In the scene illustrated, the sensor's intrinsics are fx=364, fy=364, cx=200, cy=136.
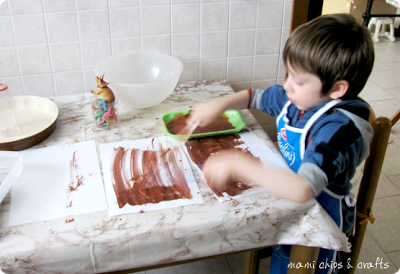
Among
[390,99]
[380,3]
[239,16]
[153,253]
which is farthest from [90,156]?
[390,99]

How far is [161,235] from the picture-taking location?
0.87m

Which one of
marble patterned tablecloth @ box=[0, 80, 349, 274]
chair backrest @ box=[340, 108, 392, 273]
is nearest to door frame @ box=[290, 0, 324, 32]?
chair backrest @ box=[340, 108, 392, 273]

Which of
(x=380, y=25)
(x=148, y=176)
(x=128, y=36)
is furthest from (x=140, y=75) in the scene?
(x=380, y=25)

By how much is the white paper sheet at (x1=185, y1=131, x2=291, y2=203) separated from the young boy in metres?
0.04

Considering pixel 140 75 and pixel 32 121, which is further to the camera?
pixel 140 75

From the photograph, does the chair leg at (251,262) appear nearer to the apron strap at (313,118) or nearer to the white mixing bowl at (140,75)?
the apron strap at (313,118)

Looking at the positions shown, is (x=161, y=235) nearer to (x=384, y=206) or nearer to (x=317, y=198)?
(x=317, y=198)

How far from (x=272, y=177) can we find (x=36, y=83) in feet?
3.48

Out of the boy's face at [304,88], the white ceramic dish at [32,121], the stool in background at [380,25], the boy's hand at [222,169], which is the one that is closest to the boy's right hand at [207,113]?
the boy's hand at [222,169]

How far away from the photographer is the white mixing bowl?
1271 mm

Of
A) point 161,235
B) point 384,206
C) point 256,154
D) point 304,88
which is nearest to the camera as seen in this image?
point 161,235

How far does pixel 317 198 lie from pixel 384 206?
126 cm

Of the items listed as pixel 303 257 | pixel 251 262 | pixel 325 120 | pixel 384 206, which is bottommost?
pixel 384 206

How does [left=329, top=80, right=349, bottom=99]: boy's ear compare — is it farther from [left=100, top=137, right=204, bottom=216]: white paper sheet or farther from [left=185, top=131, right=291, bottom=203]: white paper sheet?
[left=100, top=137, right=204, bottom=216]: white paper sheet
